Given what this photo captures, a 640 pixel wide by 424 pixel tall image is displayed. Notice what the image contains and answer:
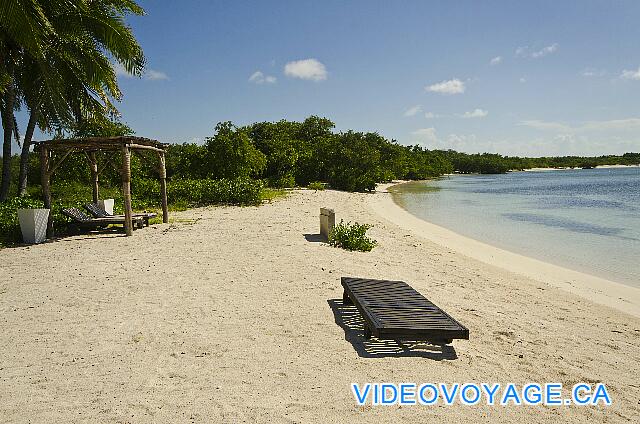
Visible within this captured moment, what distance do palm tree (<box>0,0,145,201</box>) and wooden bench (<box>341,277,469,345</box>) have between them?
1290 centimetres

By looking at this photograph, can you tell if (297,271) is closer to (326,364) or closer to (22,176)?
(326,364)

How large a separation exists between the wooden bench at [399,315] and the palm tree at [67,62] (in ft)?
42.3

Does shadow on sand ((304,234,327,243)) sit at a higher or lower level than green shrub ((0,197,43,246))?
lower

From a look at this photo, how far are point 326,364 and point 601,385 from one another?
2690 mm

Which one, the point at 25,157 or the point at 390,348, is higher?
the point at 25,157

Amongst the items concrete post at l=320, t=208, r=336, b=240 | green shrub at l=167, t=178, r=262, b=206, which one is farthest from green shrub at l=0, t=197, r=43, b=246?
green shrub at l=167, t=178, r=262, b=206

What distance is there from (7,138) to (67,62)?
14.2 feet

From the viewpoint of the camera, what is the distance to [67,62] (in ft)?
50.8

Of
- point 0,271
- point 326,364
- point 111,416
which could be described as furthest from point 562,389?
point 0,271

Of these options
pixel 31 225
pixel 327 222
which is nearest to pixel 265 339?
pixel 327 222

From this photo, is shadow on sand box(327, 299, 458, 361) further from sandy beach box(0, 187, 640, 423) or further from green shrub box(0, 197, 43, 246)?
green shrub box(0, 197, 43, 246)

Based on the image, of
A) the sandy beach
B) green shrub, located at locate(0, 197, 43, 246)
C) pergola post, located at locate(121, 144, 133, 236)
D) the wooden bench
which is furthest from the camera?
pergola post, located at locate(121, 144, 133, 236)

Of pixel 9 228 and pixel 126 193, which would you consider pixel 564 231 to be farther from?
pixel 9 228

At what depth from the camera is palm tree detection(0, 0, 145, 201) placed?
14711 mm
